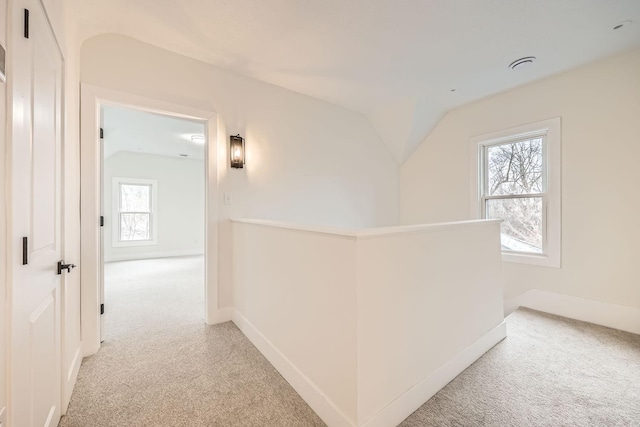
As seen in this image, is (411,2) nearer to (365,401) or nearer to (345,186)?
(345,186)

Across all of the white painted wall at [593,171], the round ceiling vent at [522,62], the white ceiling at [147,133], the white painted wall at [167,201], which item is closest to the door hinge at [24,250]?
the white ceiling at [147,133]

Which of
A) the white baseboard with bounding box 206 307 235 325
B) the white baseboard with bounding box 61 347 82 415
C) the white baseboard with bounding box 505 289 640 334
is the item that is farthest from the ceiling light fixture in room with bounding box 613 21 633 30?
the white baseboard with bounding box 61 347 82 415

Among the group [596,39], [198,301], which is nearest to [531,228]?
[596,39]

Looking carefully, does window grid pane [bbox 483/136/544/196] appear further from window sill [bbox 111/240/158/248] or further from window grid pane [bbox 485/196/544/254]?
window sill [bbox 111/240/158/248]

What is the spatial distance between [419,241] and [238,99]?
7.50 feet

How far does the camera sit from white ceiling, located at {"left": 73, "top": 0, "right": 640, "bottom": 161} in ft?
6.08

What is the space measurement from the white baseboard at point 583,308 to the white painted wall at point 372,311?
1323 millimetres

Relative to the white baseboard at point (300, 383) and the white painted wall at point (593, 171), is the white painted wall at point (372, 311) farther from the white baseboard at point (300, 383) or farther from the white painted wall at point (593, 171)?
the white painted wall at point (593, 171)

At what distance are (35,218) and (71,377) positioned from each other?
3.82 feet

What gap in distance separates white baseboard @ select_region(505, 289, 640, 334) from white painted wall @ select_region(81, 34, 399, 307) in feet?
6.57

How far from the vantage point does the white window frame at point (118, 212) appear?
18.6ft

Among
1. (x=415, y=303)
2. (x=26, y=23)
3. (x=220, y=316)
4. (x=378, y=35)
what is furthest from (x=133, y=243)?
(x=415, y=303)

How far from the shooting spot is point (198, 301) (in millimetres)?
3178

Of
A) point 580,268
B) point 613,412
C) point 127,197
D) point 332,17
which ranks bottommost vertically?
point 613,412
